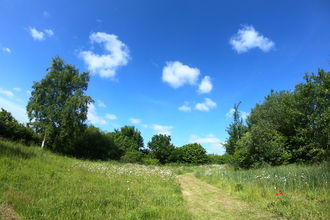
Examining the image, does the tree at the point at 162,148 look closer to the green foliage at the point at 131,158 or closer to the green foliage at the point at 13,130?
the green foliage at the point at 131,158

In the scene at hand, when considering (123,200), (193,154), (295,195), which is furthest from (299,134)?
(193,154)

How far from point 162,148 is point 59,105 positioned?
25.6 m

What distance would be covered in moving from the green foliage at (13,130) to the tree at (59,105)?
1209 millimetres

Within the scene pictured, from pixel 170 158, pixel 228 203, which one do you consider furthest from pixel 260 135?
pixel 170 158

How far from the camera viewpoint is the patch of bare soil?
163 inches

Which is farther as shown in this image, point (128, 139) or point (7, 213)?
point (128, 139)

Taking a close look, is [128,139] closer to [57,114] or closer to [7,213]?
[57,114]

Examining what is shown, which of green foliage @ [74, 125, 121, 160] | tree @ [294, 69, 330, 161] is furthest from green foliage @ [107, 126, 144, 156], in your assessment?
tree @ [294, 69, 330, 161]

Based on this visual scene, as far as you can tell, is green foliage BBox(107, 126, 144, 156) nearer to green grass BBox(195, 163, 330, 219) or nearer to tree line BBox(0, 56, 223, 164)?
tree line BBox(0, 56, 223, 164)

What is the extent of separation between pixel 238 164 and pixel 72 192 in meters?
21.7

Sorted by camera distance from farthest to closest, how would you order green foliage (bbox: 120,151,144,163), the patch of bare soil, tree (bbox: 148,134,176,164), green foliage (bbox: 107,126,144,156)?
green foliage (bbox: 107,126,144,156)
tree (bbox: 148,134,176,164)
green foliage (bbox: 120,151,144,163)
the patch of bare soil

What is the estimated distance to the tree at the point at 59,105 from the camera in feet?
88.3

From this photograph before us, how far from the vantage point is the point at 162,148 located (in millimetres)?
45156

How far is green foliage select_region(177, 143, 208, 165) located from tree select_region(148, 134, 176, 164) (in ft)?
9.24
